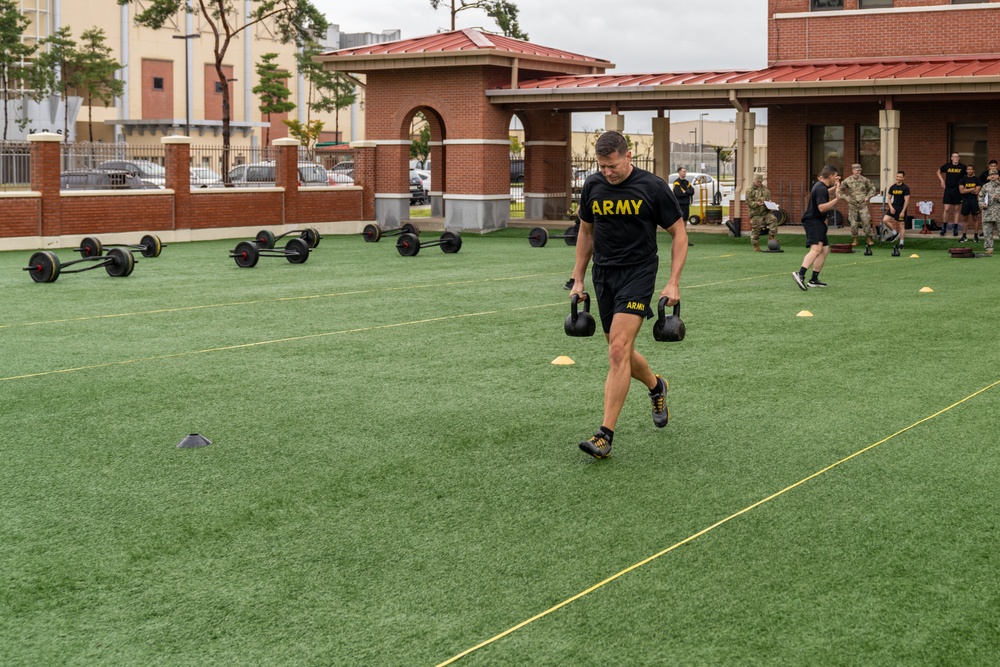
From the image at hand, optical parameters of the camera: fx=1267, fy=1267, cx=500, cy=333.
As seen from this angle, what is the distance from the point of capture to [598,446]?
7590 millimetres

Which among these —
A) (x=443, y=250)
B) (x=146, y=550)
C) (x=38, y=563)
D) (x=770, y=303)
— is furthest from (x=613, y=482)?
(x=443, y=250)

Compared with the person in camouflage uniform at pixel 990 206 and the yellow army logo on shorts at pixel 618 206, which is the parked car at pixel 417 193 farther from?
the yellow army logo on shorts at pixel 618 206

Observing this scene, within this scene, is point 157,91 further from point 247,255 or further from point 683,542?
point 683,542

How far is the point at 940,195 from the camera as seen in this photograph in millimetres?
30719

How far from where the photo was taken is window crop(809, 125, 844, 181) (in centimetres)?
3206

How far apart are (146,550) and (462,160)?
28.8 metres

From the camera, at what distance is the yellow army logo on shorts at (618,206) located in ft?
25.6

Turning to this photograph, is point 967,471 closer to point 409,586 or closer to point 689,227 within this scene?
point 409,586

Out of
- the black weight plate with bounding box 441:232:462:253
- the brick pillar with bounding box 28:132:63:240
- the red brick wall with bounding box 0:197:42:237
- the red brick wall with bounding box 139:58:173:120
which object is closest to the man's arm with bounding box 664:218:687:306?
the black weight plate with bounding box 441:232:462:253

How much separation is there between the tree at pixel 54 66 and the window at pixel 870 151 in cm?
→ 4437

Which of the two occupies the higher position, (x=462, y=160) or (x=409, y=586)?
(x=462, y=160)

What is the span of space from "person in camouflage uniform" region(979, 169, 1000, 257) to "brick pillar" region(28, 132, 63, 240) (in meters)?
19.1

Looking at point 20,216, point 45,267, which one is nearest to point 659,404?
point 45,267

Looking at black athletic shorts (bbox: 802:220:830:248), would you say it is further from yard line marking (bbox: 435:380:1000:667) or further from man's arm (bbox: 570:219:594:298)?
man's arm (bbox: 570:219:594:298)
